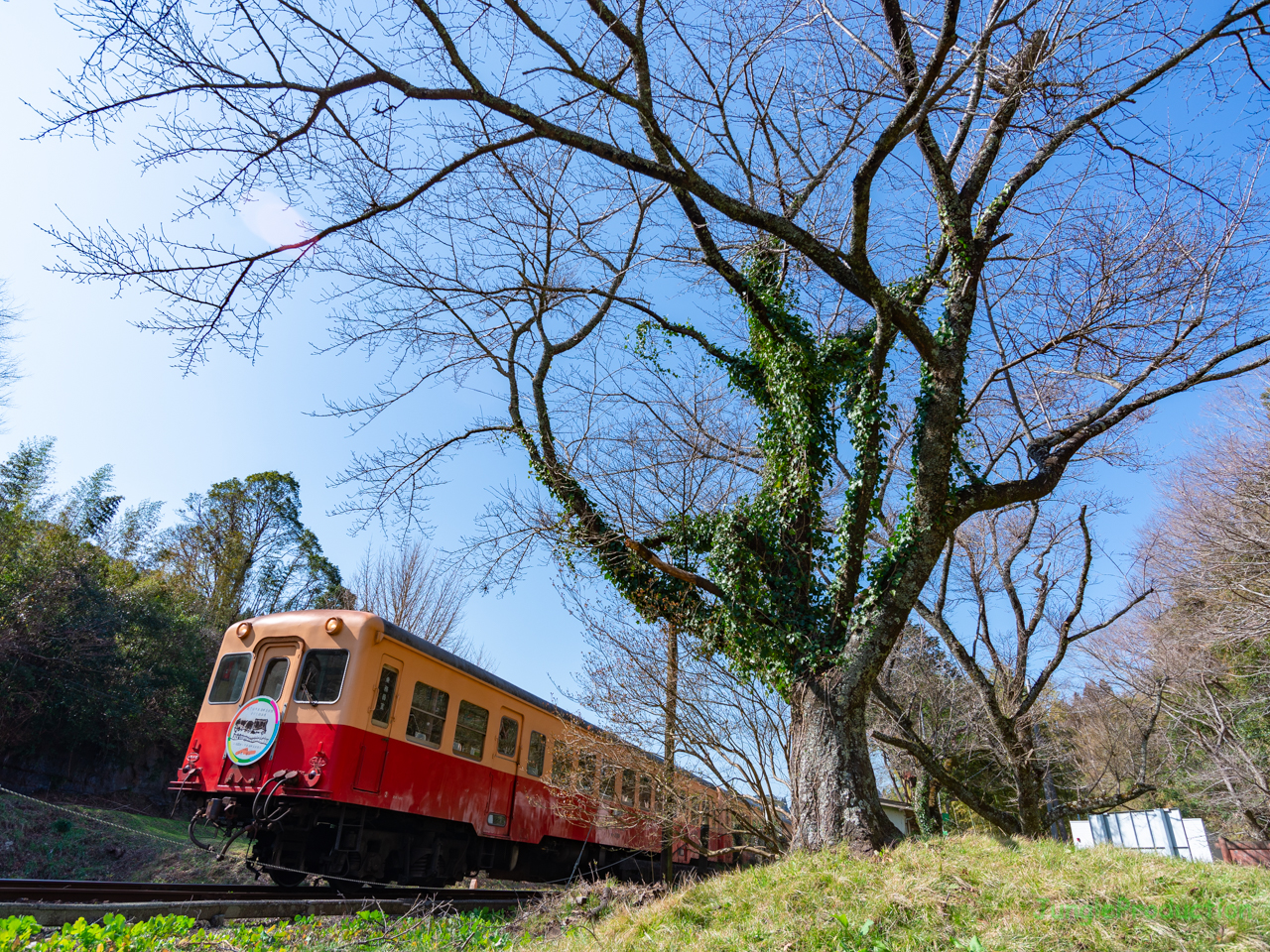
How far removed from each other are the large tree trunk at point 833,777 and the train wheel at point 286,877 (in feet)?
16.9

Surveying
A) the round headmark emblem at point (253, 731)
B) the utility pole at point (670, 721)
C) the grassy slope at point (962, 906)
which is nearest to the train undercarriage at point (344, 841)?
the round headmark emblem at point (253, 731)

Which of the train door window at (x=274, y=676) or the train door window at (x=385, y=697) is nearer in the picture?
the train door window at (x=385, y=697)

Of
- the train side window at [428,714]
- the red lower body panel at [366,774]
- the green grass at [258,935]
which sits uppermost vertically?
the train side window at [428,714]

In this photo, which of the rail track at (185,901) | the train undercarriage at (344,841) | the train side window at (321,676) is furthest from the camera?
the train side window at (321,676)

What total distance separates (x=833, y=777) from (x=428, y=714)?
4.49 meters

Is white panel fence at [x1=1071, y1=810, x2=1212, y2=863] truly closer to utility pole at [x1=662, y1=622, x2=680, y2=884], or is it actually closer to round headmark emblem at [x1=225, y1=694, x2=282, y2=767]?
utility pole at [x1=662, y1=622, x2=680, y2=884]

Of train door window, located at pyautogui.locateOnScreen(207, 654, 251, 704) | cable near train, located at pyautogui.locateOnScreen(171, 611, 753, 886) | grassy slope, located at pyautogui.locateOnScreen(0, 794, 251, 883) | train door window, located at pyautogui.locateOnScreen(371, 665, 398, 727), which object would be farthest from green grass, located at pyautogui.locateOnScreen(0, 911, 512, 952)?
grassy slope, located at pyautogui.locateOnScreen(0, 794, 251, 883)

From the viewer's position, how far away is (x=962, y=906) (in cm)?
342

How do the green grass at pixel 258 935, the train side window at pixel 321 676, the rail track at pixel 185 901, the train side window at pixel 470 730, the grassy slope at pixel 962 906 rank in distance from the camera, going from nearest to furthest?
the grassy slope at pixel 962 906, the green grass at pixel 258 935, the rail track at pixel 185 901, the train side window at pixel 321 676, the train side window at pixel 470 730

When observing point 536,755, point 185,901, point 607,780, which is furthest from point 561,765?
point 185,901

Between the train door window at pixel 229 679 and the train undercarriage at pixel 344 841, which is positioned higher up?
the train door window at pixel 229 679

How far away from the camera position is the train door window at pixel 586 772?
362 inches

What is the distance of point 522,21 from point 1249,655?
18.7 m

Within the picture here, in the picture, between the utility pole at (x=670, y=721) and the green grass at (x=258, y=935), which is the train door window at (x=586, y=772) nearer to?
the utility pole at (x=670, y=721)
